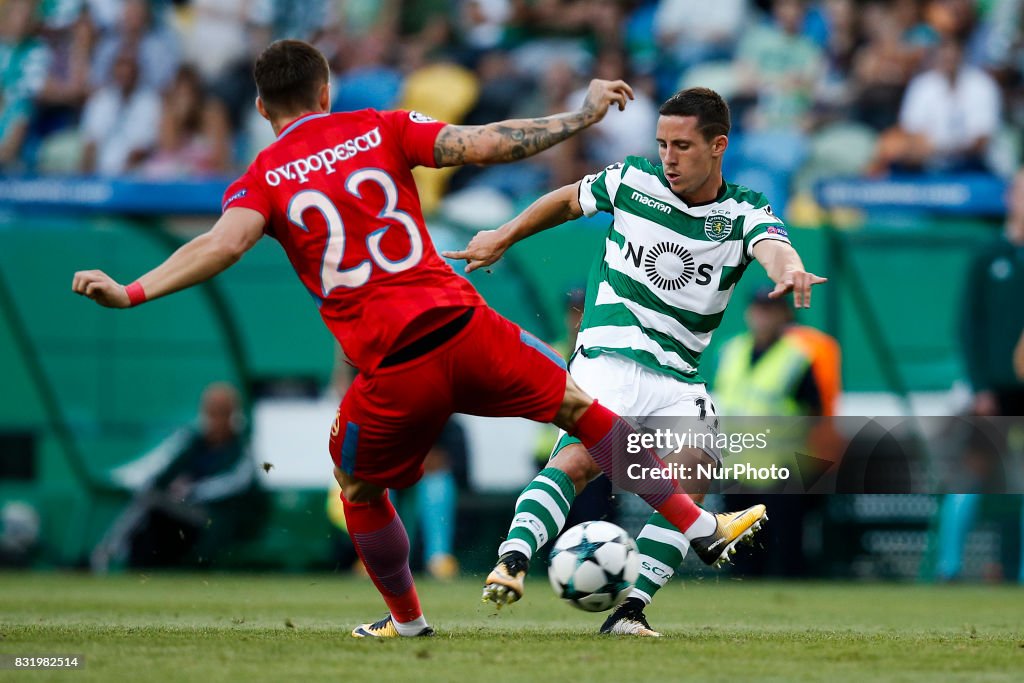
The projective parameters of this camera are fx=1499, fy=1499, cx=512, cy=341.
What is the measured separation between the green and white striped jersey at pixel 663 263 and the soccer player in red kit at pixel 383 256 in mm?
823

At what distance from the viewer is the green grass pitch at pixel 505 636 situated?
191 inches

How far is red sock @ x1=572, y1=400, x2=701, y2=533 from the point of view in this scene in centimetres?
579

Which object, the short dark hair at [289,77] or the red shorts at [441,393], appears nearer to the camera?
the red shorts at [441,393]

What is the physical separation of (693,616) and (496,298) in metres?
4.28

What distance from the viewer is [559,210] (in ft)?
21.5

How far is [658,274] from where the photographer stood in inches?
253

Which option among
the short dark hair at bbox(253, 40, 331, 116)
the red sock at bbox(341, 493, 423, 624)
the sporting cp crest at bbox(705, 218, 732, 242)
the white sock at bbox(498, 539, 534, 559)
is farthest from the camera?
the sporting cp crest at bbox(705, 218, 732, 242)

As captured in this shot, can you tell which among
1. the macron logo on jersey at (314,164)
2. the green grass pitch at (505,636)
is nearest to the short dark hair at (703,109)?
the macron logo on jersey at (314,164)

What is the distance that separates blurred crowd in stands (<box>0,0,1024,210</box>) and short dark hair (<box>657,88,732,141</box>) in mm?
6519

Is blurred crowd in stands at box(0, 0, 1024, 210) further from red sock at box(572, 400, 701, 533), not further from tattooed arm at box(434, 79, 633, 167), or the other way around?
tattooed arm at box(434, 79, 633, 167)

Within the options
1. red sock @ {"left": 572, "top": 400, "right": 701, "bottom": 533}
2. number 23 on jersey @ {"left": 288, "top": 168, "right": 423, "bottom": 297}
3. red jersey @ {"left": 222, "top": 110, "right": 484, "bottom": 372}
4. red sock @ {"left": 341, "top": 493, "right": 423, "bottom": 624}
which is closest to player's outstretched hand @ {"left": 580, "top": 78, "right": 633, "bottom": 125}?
red jersey @ {"left": 222, "top": 110, "right": 484, "bottom": 372}

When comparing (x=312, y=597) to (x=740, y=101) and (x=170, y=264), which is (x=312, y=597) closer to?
(x=170, y=264)

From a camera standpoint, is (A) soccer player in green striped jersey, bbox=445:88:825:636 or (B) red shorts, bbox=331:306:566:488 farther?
(A) soccer player in green striped jersey, bbox=445:88:825:636

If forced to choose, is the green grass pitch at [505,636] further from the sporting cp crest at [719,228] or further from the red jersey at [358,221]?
the sporting cp crest at [719,228]
